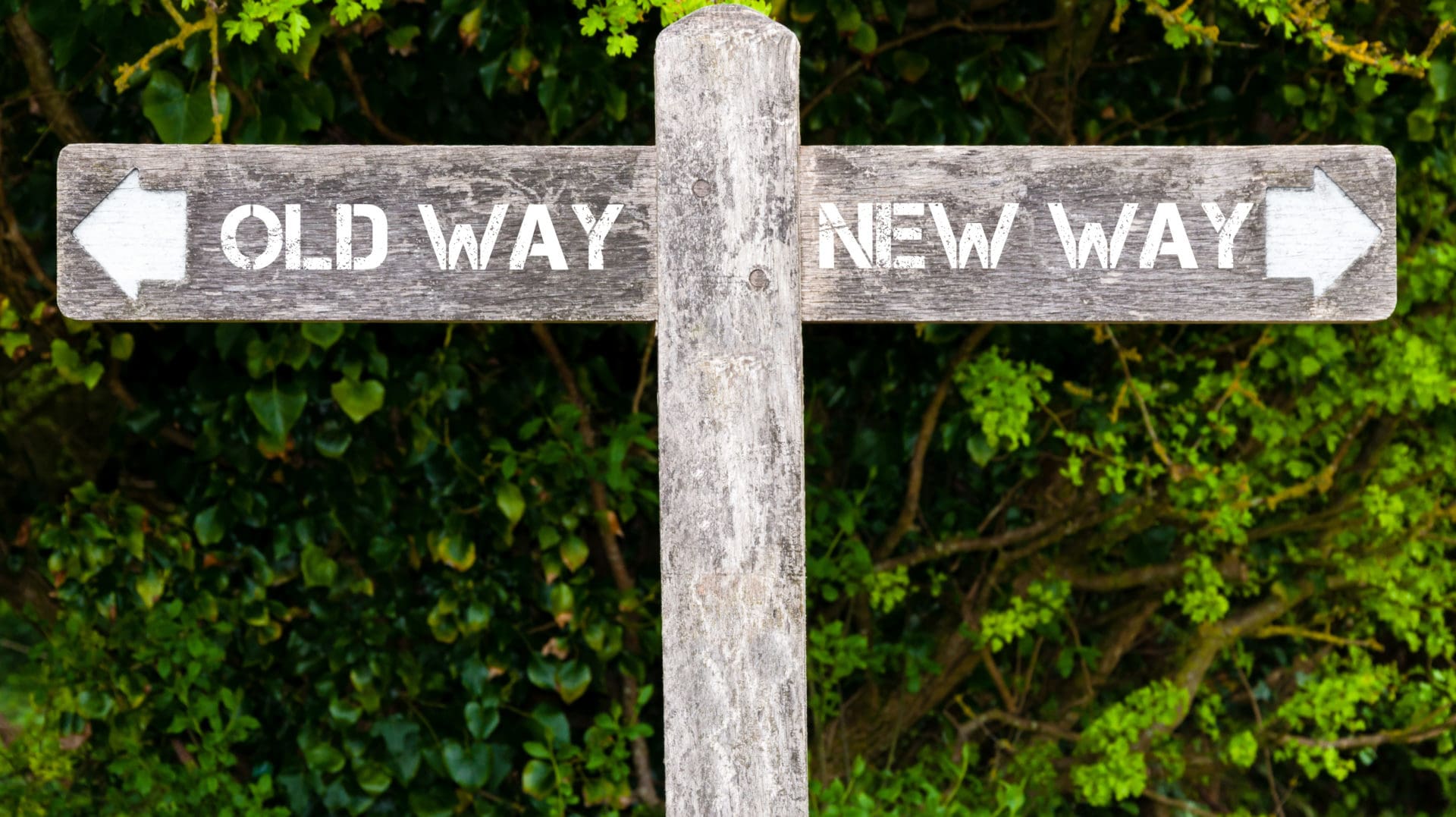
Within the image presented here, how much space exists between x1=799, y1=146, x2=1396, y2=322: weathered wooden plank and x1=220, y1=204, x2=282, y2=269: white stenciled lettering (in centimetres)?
62

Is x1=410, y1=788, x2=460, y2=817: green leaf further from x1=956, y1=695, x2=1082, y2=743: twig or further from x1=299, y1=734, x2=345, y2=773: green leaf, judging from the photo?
x1=956, y1=695, x2=1082, y2=743: twig

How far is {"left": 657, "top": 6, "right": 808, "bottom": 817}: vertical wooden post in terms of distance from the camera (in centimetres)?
147

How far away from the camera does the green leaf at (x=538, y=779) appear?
3148 millimetres

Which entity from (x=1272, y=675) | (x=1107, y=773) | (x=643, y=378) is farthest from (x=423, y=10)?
(x=1272, y=675)

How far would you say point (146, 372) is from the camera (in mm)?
3275

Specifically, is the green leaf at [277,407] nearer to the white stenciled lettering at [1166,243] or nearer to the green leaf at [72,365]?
the green leaf at [72,365]

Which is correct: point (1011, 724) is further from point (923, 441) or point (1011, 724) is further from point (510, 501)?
point (510, 501)

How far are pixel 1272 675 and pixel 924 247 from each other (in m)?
2.97

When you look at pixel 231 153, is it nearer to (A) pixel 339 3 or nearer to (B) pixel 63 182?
(B) pixel 63 182

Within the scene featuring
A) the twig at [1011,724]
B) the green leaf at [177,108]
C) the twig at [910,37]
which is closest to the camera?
the green leaf at [177,108]

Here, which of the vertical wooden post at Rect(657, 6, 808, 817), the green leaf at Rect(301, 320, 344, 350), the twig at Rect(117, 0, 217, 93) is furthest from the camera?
the green leaf at Rect(301, 320, 344, 350)

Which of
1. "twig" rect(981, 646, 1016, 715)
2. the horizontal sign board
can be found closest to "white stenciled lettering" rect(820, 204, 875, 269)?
the horizontal sign board

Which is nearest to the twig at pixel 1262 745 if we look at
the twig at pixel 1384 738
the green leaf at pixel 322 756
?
the twig at pixel 1384 738

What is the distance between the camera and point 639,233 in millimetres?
1524
